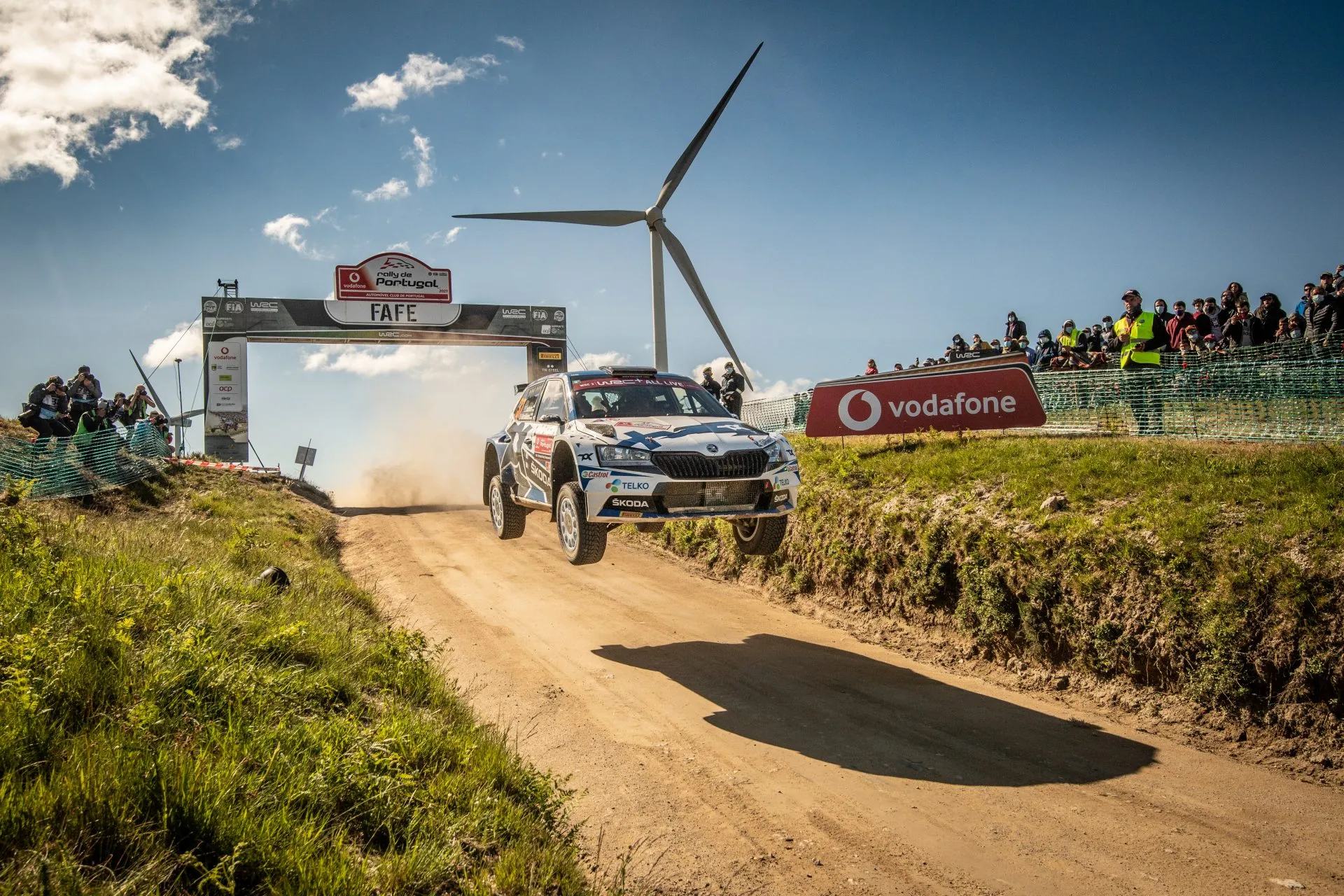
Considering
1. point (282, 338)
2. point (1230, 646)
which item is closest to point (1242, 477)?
point (1230, 646)

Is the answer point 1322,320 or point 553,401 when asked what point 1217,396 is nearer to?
point 1322,320

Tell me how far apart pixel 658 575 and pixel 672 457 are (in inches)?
318

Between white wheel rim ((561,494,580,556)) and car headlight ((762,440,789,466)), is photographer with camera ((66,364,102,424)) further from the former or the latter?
car headlight ((762,440,789,466))

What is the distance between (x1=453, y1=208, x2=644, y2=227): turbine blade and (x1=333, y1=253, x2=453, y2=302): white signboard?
18.5 metres

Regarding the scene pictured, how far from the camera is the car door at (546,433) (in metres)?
10.0

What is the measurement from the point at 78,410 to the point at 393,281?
16.5 metres

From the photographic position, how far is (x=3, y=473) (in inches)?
611

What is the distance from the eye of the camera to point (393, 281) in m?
35.0

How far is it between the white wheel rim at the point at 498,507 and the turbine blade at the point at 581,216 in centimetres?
798

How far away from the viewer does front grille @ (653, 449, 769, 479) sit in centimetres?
869

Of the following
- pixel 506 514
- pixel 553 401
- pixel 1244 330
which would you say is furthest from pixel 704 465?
pixel 1244 330

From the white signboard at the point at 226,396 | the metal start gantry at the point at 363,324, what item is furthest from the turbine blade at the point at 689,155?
the white signboard at the point at 226,396

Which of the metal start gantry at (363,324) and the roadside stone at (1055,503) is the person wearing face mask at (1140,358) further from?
the metal start gantry at (363,324)

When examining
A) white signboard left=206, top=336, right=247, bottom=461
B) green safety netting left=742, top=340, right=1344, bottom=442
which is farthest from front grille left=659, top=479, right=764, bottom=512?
white signboard left=206, top=336, right=247, bottom=461
